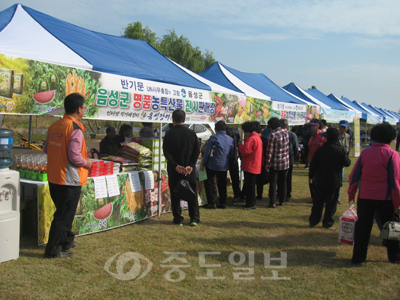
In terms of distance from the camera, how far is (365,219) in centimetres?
371

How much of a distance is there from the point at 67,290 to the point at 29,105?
1962 mm

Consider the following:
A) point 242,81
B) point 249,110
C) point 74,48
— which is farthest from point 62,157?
point 242,81

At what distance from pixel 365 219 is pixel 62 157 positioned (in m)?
3.54

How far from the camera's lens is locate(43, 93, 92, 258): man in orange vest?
344cm

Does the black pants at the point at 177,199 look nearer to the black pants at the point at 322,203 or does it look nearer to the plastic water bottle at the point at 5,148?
the black pants at the point at 322,203

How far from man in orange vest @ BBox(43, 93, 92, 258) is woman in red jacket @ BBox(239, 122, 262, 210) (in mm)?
3398

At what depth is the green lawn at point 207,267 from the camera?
3.03m

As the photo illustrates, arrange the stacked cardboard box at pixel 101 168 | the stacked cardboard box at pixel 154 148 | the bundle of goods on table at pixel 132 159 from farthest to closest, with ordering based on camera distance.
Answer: the stacked cardboard box at pixel 154 148 → the bundle of goods on table at pixel 132 159 → the stacked cardboard box at pixel 101 168

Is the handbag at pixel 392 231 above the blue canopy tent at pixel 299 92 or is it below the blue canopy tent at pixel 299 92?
below

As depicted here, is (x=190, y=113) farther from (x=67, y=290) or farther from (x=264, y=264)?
(x=67, y=290)

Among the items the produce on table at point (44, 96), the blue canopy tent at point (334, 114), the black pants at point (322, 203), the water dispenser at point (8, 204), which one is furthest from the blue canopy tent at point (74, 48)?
Result: the blue canopy tent at point (334, 114)

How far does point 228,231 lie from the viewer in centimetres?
489

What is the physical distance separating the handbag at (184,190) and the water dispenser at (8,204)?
7.00 ft

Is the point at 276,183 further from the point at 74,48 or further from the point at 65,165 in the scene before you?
the point at 74,48
